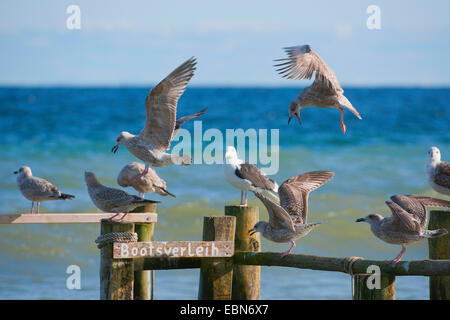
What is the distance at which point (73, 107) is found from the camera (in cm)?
3294

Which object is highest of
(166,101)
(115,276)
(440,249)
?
(166,101)

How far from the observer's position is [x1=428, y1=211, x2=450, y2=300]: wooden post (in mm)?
6215

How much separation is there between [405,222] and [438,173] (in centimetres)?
118

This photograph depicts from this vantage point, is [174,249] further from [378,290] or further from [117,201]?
[378,290]

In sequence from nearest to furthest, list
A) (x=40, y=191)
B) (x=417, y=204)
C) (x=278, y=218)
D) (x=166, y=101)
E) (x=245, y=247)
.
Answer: (x=417, y=204)
(x=278, y=218)
(x=245, y=247)
(x=166, y=101)
(x=40, y=191)

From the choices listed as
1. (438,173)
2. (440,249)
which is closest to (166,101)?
(438,173)

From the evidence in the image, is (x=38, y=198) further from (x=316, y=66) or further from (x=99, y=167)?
(x=99, y=167)

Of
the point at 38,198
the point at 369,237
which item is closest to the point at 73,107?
the point at 369,237

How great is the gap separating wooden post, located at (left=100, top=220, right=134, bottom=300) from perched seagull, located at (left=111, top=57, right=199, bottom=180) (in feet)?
4.71

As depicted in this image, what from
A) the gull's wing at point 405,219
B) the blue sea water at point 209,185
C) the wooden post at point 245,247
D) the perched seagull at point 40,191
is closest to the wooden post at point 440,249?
the gull's wing at point 405,219

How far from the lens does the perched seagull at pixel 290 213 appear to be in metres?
6.16

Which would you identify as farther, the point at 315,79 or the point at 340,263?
the point at 315,79

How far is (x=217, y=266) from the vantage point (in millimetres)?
6297

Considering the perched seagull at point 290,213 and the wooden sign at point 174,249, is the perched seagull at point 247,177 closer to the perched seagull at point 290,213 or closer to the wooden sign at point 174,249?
the perched seagull at point 290,213
